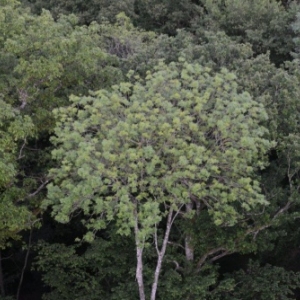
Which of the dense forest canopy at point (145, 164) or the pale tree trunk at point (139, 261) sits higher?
the dense forest canopy at point (145, 164)

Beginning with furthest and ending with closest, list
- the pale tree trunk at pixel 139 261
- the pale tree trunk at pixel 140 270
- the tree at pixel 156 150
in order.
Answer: the pale tree trunk at pixel 140 270, the pale tree trunk at pixel 139 261, the tree at pixel 156 150

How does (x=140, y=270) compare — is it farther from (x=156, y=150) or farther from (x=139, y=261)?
(x=156, y=150)

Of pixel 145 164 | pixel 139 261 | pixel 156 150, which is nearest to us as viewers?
pixel 145 164

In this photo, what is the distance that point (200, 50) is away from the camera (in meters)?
13.9

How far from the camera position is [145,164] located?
9180mm

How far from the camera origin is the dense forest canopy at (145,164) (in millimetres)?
9289

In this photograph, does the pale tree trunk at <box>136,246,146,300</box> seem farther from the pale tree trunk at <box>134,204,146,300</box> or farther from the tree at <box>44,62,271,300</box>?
the tree at <box>44,62,271,300</box>

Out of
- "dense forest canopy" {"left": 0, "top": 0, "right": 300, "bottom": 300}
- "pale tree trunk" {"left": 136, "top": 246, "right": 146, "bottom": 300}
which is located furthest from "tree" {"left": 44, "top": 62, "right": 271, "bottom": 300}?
"pale tree trunk" {"left": 136, "top": 246, "right": 146, "bottom": 300}

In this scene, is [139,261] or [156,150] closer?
[156,150]

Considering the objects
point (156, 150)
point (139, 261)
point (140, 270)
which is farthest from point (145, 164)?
point (140, 270)

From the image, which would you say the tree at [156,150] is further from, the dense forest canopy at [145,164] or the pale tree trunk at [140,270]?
the pale tree trunk at [140,270]

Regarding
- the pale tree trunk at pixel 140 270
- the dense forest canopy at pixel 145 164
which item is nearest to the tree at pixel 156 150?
the dense forest canopy at pixel 145 164

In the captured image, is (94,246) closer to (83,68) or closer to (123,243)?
(123,243)

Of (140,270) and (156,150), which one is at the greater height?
(156,150)
